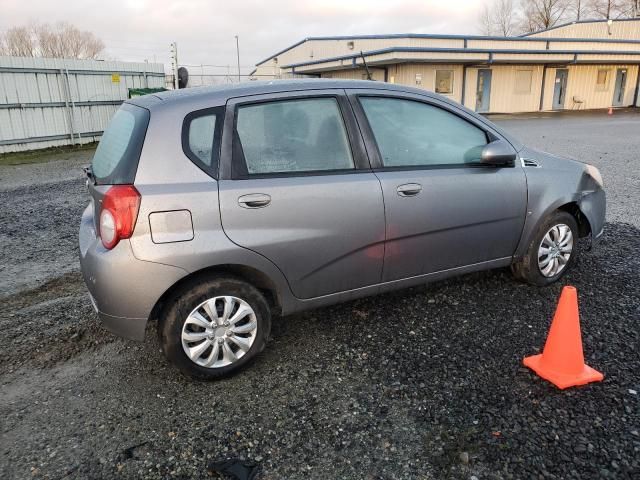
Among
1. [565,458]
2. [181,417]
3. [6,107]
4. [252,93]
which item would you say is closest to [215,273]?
[181,417]

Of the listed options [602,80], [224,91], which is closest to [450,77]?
[602,80]

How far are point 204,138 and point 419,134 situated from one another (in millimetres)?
1586

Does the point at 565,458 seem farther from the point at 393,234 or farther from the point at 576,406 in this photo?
the point at 393,234

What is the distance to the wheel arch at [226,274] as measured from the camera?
2965 mm

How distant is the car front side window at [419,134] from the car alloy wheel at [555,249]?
1.00 m

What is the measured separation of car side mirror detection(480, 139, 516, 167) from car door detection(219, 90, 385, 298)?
0.92 metres

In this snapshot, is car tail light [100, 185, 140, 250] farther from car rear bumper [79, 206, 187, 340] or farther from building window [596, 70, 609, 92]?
building window [596, 70, 609, 92]

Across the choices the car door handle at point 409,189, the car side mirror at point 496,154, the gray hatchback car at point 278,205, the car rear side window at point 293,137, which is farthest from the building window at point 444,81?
the car rear side window at point 293,137

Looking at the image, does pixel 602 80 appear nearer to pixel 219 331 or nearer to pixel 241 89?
pixel 241 89

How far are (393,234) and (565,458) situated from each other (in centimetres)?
163

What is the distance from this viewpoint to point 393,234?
3.43 metres

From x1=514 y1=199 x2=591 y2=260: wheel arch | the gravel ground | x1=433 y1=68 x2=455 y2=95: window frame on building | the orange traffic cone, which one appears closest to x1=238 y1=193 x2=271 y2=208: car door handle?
the gravel ground

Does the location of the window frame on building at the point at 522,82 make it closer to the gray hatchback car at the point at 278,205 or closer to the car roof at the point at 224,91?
the gray hatchback car at the point at 278,205

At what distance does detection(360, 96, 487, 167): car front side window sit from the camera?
11.5 feet
